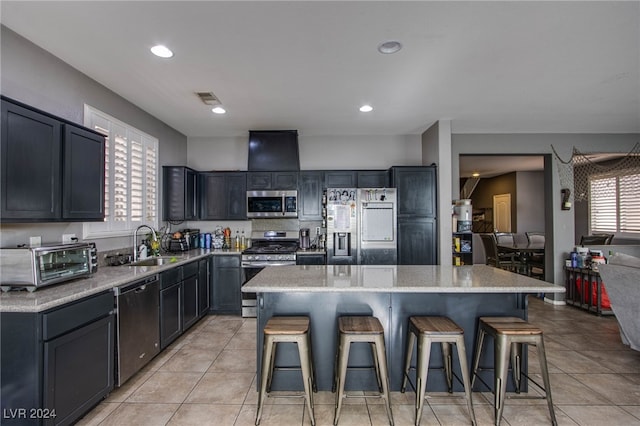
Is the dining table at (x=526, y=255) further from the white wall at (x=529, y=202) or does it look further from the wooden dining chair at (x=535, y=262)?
the white wall at (x=529, y=202)

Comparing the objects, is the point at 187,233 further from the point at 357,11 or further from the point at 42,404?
the point at 357,11

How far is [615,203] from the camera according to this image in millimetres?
5961

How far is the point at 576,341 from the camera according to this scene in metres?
3.50

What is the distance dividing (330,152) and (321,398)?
3823 millimetres

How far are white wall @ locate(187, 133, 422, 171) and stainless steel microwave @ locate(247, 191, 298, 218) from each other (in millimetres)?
714

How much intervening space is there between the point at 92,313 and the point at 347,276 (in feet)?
6.21

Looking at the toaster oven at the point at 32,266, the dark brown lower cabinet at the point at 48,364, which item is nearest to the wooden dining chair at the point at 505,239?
the dark brown lower cabinet at the point at 48,364

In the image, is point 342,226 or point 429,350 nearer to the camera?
point 429,350

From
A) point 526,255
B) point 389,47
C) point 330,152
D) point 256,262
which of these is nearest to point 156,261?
point 256,262

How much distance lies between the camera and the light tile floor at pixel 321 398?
2.16 metres

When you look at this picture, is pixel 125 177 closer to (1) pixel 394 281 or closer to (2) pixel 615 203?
(1) pixel 394 281

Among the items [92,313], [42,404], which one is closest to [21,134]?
[92,313]

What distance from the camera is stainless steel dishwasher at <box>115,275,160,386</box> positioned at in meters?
2.47

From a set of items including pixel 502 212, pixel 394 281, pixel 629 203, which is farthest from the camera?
pixel 502 212
